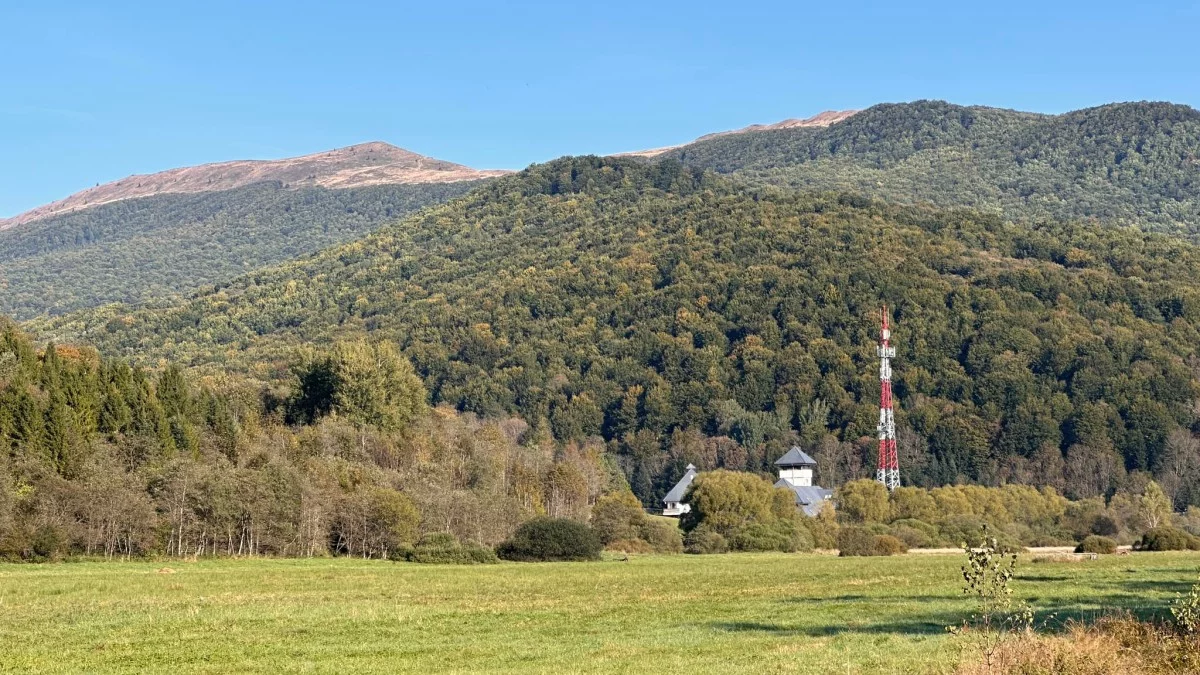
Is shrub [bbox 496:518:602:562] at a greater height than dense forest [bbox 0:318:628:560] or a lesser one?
lesser

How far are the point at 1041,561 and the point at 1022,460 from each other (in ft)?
303

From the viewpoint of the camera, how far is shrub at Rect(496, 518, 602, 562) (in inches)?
2918

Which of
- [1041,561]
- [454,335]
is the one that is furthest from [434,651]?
[454,335]

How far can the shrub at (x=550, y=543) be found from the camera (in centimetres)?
7412

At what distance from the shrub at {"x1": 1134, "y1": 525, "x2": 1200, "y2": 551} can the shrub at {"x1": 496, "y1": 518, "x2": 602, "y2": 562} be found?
106 ft

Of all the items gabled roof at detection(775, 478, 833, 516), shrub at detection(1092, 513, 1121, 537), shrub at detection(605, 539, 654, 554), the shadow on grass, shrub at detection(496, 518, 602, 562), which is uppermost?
the shadow on grass

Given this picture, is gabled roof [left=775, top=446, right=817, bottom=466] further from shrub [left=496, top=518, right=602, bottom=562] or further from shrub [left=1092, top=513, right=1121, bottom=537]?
shrub [left=496, top=518, right=602, bottom=562]

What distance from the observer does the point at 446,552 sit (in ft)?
232

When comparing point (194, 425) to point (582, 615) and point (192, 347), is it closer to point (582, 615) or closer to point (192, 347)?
point (582, 615)

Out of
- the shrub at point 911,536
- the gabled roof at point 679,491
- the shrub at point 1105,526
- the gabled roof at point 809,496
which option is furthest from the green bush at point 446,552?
the gabled roof at point 679,491

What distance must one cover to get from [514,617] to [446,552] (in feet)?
120

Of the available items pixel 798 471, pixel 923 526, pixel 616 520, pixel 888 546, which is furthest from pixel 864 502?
pixel 888 546

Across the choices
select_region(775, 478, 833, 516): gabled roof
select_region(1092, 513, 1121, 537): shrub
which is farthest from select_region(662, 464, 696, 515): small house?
select_region(1092, 513, 1121, 537): shrub

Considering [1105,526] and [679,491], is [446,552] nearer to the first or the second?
[1105,526]
